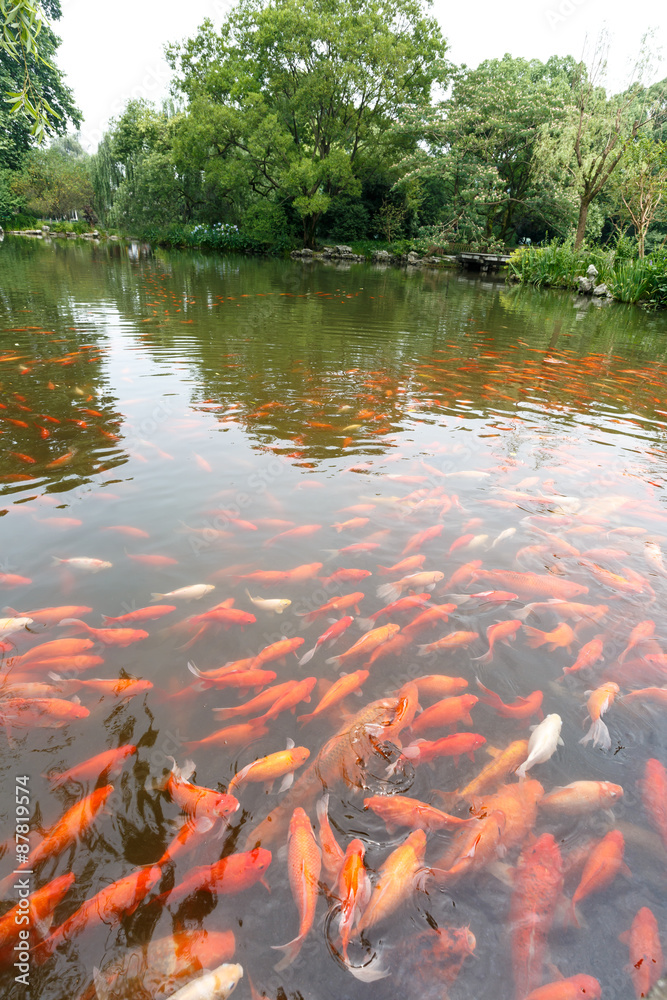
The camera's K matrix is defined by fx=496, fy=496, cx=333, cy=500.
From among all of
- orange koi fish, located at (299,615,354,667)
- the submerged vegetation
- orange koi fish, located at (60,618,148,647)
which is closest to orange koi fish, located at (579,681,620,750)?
orange koi fish, located at (299,615,354,667)

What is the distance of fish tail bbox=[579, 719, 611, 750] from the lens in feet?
7.14

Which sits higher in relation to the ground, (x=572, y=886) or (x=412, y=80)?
(x=412, y=80)

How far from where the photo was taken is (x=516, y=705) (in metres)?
2.34

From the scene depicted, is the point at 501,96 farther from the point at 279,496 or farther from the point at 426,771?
the point at 426,771

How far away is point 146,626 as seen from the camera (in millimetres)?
2672

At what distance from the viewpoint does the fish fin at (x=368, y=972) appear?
1467 millimetres

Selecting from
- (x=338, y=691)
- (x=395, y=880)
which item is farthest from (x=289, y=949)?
(x=338, y=691)

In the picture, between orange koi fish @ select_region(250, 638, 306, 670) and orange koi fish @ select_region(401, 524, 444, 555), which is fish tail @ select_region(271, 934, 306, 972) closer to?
orange koi fish @ select_region(250, 638, 306, 670)

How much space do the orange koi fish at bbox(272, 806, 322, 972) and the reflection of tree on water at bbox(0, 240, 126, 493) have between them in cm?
317

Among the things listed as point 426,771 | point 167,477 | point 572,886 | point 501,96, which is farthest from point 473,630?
point 501,96

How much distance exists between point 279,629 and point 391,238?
36.5 m

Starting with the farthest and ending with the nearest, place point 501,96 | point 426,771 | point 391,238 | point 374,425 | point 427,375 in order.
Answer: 1. point 391,238
2. point 501,96
3. point 427,375
4. point 374,425
5. point 426,771

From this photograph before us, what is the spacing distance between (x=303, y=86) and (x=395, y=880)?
115ft

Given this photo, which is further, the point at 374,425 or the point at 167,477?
the point at 374,425
